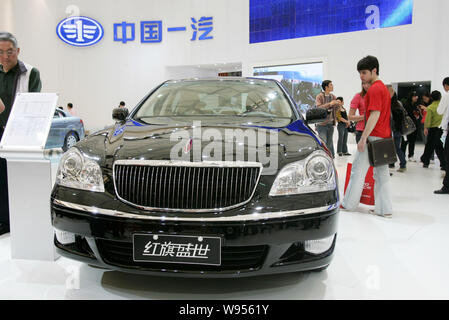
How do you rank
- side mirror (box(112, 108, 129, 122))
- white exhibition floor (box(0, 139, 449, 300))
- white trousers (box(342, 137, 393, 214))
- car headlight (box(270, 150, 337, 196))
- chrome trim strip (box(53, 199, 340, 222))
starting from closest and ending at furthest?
chrome trim strip (box(53, 199, 340, 222))
car headlight (box(270, 150, 337, 196))
white exhibition floor (box(0, 139, 449, 300))
side mirror (box(112, 108, 129, 122))
white trousers (box(342, 137, 393, 214))

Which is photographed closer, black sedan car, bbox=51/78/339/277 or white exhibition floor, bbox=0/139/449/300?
black sedan car, bbox=51/78/339/277

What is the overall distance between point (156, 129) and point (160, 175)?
1.64ft

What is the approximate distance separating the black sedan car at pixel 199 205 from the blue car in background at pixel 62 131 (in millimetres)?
6047

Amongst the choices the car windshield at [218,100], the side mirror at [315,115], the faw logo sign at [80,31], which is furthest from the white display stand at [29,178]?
the faw logo sign at [80,31]

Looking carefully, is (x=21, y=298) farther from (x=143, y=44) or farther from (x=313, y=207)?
(x=143, y=44)

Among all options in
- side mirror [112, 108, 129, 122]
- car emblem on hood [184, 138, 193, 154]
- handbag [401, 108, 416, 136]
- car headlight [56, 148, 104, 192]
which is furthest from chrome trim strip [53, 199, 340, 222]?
handbag [401, 108, 416, 136]

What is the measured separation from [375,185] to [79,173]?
289 centimetres

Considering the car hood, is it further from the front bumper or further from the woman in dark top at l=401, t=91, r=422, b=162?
the woman in dark top at l=401, t=91, r=422, b=162

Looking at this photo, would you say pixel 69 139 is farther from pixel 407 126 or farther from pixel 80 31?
pixel 80 31

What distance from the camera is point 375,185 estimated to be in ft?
12.0

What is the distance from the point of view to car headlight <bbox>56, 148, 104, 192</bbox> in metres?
1.79

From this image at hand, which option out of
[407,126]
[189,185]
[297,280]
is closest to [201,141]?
[189,185]

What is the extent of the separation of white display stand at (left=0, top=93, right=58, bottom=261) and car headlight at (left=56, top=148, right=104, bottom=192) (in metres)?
0.49
